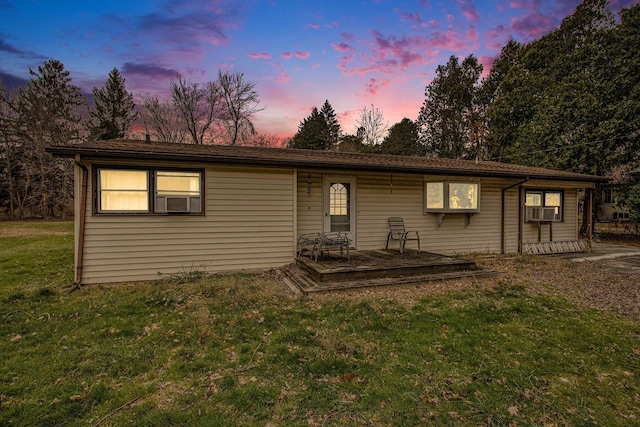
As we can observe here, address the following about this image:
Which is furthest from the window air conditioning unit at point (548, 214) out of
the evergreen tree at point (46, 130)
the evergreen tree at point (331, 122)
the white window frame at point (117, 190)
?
the evergreen tree at point (46, 130)

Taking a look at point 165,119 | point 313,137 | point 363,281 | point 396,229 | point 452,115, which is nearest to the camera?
point 363,281

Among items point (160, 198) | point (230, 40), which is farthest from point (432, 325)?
point (230, 40)

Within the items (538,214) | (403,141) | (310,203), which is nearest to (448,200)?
(538,214)

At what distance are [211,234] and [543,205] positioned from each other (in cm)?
1047

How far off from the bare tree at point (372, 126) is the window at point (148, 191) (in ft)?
70.6

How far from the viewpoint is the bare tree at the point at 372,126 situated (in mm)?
25906

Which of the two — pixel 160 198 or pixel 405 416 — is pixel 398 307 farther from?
pixel 160 198

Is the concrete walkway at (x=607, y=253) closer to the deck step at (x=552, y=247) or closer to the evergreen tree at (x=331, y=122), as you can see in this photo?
the deck step at (x=552, y=247)

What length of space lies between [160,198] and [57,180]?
69.3 ft

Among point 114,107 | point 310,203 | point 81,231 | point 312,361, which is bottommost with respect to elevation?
point 312,361

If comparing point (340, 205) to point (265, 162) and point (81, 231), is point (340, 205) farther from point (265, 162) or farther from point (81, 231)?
point (81, 231)

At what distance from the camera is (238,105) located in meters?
24.0

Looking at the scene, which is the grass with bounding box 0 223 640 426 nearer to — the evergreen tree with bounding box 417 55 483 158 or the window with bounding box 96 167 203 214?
the window with bounding box 96 167 203 214

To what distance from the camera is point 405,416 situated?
7.52ft
